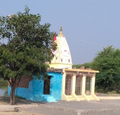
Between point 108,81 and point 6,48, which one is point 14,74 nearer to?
point 6,48

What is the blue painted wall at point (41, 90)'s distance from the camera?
20266mm

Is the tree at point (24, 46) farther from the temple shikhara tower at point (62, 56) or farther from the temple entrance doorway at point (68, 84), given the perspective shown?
the temple shikhara tower at point (62, 56)

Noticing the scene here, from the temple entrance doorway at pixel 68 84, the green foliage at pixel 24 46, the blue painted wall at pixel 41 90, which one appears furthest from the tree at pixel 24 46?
the temple entrance doorway at pixel 68 84

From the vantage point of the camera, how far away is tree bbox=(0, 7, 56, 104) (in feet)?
51.4

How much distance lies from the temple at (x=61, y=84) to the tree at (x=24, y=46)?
3.62 meters

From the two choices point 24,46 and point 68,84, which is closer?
point 24,46

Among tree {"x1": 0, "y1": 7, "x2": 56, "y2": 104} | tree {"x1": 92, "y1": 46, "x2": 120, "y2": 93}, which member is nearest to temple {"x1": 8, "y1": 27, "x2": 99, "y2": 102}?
tree {"x1": 0, "y1": 7, "x2": 56, "y2": 104}

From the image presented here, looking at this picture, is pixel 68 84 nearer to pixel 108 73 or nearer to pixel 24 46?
pixel 24 46

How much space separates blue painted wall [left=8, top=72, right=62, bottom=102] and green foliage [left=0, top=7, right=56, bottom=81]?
3620mm

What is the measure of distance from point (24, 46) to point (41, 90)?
5.39 metres

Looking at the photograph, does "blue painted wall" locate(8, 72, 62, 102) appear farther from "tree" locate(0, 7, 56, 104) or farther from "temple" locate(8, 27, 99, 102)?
"tree" locate(0, 7, 56, 104)

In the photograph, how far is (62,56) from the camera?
80.6ft

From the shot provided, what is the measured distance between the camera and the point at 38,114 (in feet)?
47.6

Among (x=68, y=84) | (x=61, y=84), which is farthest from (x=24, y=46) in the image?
(x=68, y=84)
